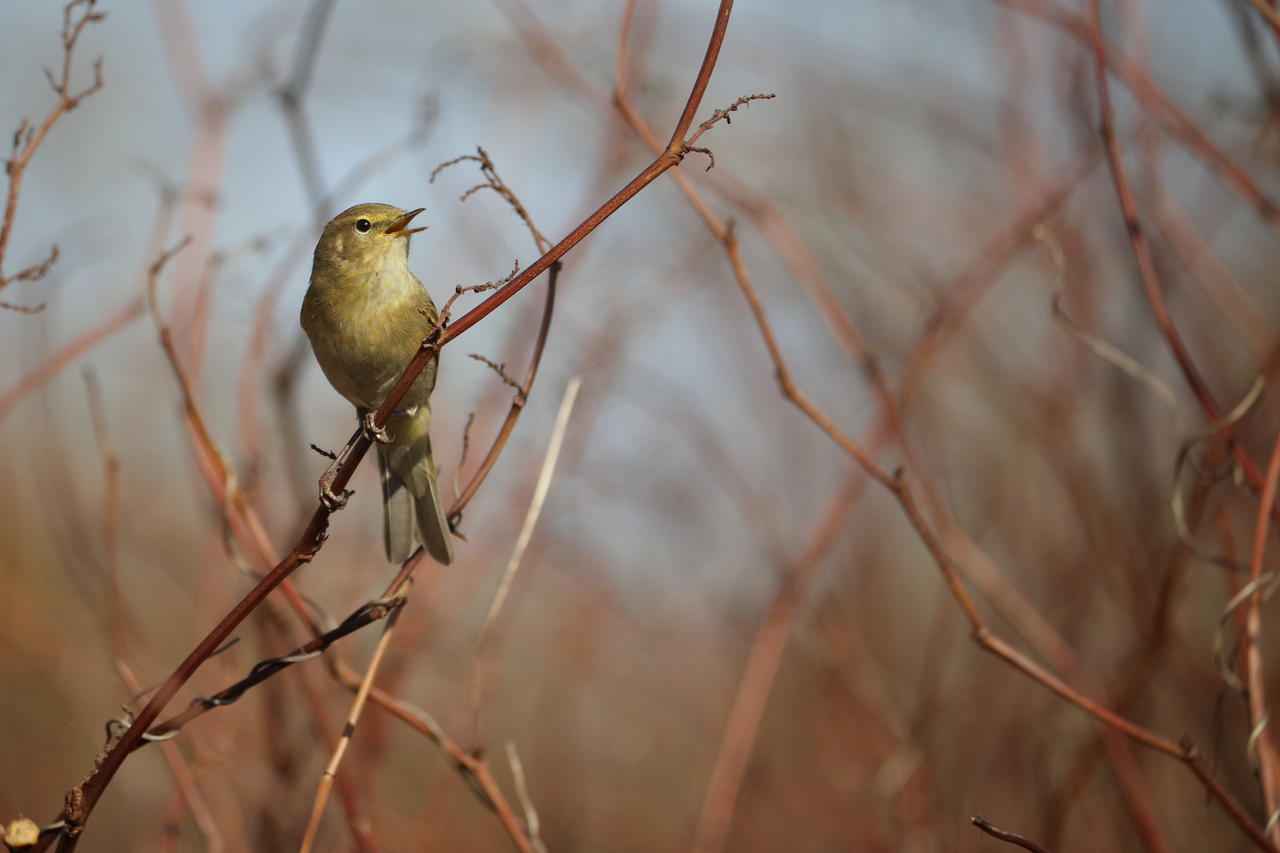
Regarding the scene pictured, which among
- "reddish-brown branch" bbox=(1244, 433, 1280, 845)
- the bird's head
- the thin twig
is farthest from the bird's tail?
"reddish-brown branch" bbox=(1244, 433, 1280, 845)

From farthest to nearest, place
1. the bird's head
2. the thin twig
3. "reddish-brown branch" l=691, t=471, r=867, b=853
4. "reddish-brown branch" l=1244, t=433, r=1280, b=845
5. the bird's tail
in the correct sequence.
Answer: the bird's head < "reddish-brown branch" l=691, t=471, r=867, b=853 < the bird's tail < the thin twig < "reddish-brown branch" l=1244, t=433, r=1280, b=845

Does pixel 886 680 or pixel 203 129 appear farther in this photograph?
pixel 886 680

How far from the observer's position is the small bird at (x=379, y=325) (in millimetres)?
2684

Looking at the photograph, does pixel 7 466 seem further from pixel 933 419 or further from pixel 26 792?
pixel 933 419

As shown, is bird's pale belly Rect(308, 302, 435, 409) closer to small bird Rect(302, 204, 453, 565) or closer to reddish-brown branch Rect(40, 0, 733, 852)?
small bird Rect(302, 204, 453, 565)

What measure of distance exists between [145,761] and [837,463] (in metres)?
3.59

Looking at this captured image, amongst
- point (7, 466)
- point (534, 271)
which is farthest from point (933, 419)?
point (7, 466)

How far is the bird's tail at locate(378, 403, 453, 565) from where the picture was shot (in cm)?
237

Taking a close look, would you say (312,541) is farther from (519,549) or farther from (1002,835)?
(1002,835)

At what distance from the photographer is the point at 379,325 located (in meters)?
2.69

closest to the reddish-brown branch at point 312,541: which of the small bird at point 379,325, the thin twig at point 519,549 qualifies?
the thin twig at point 519,549

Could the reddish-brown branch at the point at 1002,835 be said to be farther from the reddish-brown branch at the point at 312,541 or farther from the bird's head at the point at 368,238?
the bird's head at the point at 368,238

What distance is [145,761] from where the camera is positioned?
16.8ft

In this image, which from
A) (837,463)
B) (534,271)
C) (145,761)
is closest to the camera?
(534,271)
